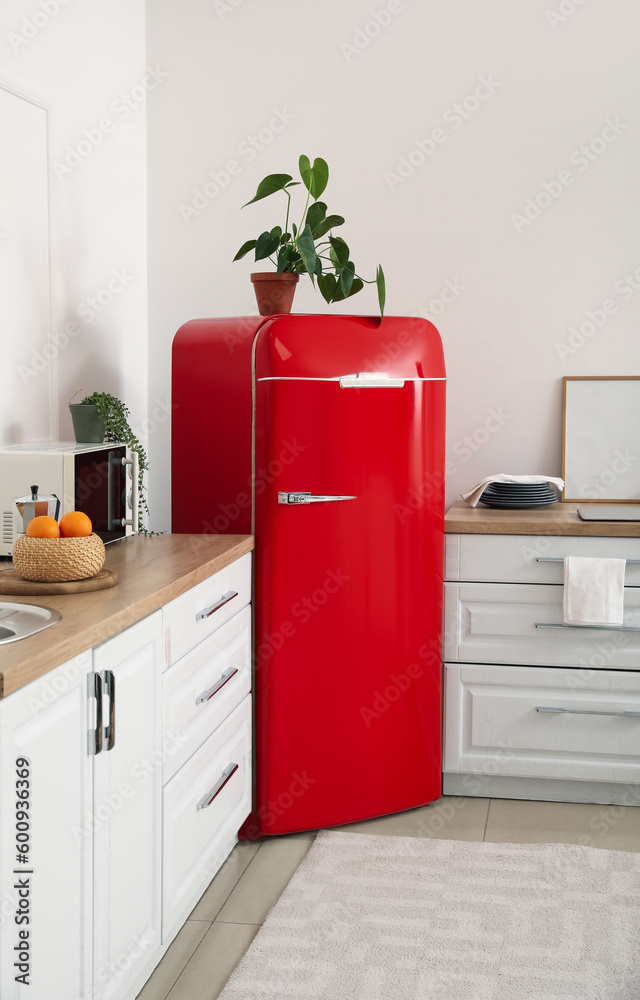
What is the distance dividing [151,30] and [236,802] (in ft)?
8.76

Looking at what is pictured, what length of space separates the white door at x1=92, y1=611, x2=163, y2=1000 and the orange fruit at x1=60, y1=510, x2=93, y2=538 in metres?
0.25

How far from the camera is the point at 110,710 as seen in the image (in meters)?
1.63

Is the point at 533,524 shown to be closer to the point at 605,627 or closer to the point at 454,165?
A: the point at 605,627

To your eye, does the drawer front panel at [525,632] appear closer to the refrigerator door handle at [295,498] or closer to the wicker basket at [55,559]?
the refrigerator door handle at [295,498]

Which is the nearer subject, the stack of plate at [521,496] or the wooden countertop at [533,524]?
the wooden countertop at [533,524]

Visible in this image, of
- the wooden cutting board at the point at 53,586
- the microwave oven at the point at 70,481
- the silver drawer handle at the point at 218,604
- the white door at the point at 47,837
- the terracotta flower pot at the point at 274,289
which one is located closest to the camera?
the white door at the point at 47,837

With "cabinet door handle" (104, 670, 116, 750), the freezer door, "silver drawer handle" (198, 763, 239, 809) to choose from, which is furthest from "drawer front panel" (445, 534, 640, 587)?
"cabinet door handle" (104, 670, 116, 750)

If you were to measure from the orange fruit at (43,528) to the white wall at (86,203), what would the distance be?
0.57 meters

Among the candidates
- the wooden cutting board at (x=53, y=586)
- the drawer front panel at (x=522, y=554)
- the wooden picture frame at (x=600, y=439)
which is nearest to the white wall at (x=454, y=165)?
the wooden picture frame at (x=600, y=439)

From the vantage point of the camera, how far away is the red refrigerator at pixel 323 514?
255 cm

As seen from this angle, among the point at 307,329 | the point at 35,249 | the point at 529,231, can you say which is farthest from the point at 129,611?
the point at 529,231

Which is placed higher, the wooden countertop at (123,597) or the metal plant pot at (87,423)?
the metal plant pot at (87,423)

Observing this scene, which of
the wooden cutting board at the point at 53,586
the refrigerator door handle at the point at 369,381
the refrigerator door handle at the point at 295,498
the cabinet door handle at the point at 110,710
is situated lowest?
the cabinet door handle at the point at 110,710

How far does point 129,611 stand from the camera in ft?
5.57
